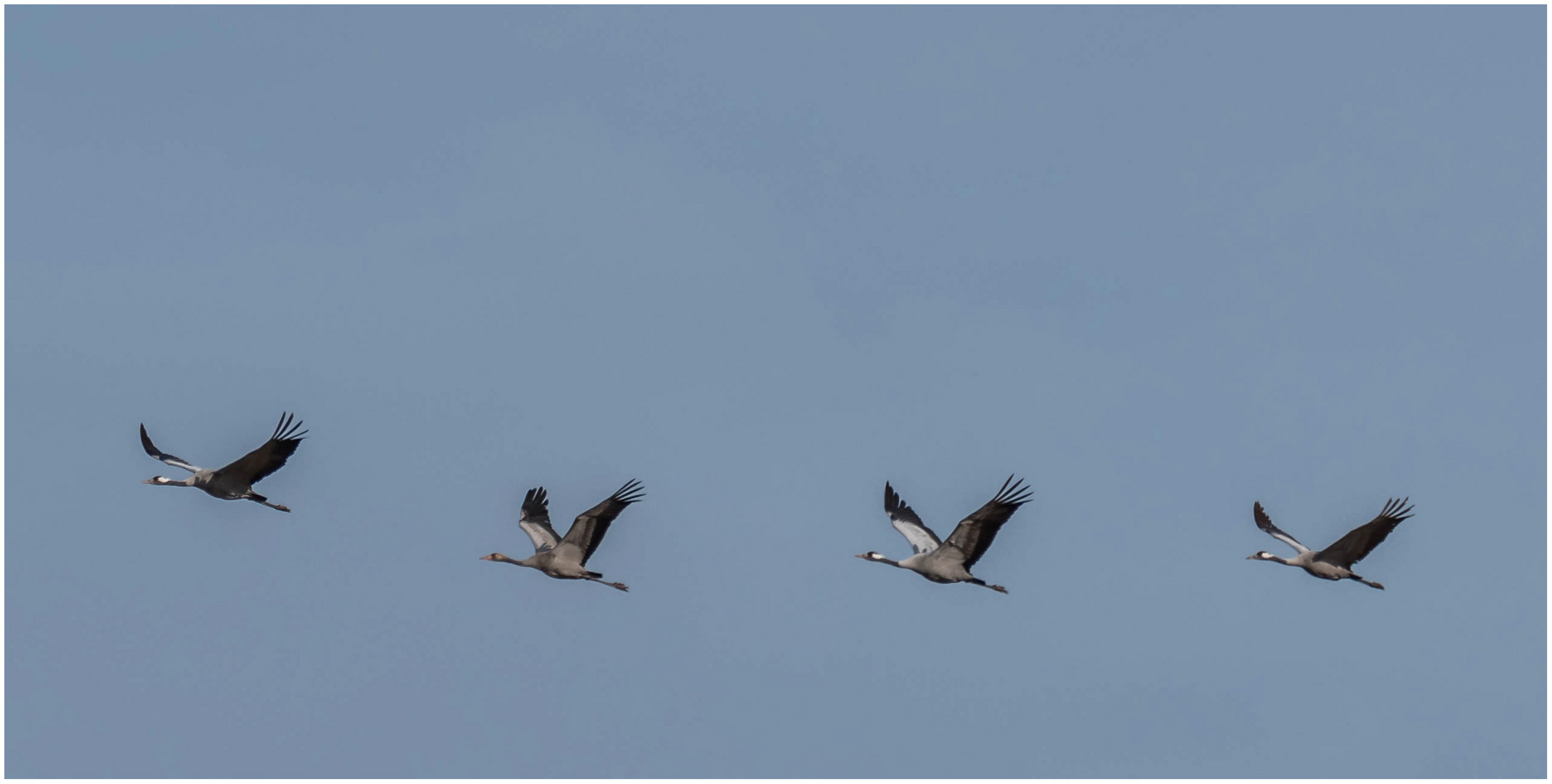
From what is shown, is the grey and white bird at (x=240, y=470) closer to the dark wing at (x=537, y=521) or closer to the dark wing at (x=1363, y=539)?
the dark wing at (x=537, y=521)

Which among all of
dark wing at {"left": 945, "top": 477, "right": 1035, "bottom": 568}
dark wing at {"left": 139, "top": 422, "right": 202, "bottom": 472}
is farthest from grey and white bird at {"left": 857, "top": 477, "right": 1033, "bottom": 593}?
dark wing at {"left": 139, "top": 422, "right": 202, "bottom": 472}

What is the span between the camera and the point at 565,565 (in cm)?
4278

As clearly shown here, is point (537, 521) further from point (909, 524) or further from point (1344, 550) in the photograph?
point (1344, 550)

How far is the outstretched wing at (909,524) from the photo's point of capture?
143 feet

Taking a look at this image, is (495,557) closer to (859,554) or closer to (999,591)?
(859,554)

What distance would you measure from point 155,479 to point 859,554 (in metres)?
16.2

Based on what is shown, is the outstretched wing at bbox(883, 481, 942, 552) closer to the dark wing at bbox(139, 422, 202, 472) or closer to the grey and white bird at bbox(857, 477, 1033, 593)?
the grey and white bird at bbox(857, 477, 1033, 593)

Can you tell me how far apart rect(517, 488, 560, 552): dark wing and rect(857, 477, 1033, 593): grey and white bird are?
694 cm

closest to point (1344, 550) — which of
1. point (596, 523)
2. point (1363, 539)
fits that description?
point (1363, 539)

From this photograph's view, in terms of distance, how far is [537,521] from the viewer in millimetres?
44969

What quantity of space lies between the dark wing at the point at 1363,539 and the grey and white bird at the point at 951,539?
7204 mm

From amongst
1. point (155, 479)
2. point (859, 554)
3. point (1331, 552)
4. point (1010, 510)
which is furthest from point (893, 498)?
point (155, 479)

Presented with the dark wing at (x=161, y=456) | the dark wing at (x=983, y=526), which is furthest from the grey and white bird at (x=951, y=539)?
the dark wing at (x=161, y=456)

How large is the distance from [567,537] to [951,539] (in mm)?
8053
